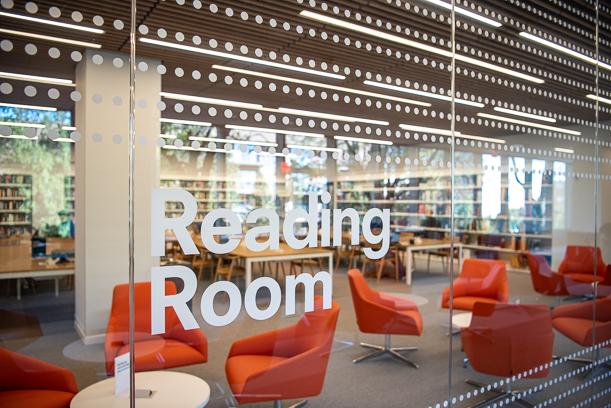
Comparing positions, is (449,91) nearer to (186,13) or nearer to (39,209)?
(186,13)

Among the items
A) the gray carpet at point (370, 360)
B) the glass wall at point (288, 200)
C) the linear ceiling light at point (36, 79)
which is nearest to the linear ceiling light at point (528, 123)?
the glass wall at point (288, 200)

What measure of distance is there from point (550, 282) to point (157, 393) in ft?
11.3

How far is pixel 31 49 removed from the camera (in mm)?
1578

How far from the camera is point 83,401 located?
68.3 inches

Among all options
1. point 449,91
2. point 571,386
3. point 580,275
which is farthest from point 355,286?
point 580,275

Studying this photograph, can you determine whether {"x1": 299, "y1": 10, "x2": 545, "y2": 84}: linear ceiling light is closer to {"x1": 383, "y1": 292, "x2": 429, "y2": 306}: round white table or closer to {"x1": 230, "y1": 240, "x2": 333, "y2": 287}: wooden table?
{"x1": 230, "y1": 240, "x2": 333, "y2": 287}: wooden table

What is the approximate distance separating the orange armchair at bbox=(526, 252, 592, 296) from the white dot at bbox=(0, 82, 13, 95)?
12.3 feet

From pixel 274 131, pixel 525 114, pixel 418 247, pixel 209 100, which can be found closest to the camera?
pixel 209 100

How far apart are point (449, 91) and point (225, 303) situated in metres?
1.98

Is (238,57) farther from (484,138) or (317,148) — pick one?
(484,138)

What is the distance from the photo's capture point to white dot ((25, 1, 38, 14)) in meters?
1.57

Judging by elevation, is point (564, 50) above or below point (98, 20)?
above

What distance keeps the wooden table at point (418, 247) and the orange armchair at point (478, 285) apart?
0.21 m

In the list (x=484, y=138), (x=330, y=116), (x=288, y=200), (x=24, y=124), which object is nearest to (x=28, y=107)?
(x=24, y=124)
